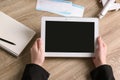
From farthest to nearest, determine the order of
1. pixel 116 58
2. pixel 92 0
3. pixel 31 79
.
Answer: pixel 92 0
pixel 116 58
pixel 31 79

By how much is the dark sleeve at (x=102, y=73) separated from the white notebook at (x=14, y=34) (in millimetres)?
313

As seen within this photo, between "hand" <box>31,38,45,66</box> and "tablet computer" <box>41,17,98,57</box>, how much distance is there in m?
0.02

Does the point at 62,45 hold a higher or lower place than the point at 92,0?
lower

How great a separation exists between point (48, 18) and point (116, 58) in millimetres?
348

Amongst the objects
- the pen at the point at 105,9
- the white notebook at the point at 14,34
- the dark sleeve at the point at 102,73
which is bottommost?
the dark sleeve at the point at 102,73

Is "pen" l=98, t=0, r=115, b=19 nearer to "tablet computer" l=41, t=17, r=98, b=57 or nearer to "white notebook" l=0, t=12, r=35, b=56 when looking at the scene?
"tablet computer" l=41, t=17, r=98, b=57

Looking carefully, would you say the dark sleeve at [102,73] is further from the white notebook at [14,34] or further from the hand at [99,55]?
the white notebook at [14,34]

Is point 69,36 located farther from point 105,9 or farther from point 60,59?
point 105,9

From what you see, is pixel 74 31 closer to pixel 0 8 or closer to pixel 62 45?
pixel 62 45

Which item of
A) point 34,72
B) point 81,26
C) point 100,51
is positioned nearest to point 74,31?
point 81,26

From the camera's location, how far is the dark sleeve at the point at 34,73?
1.11 m

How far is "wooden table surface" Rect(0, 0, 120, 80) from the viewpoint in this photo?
115cm

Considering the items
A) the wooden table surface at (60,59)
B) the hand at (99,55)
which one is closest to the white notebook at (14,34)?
the wooden table surface at (60,59)

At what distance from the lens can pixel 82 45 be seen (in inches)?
46.2
